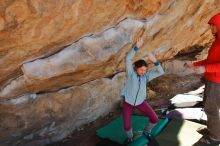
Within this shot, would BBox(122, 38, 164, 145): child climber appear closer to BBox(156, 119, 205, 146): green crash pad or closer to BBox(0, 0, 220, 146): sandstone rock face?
BBox(156, 119, 205, 146): green crash pad

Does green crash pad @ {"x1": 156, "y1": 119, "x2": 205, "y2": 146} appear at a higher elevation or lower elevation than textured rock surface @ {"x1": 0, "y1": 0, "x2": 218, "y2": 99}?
lower

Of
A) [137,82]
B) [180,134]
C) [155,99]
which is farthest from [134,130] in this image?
[155,99]

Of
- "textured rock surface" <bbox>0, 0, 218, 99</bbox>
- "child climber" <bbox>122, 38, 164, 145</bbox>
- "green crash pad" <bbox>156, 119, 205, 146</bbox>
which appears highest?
"textured rock surface" <bbox>0, 0, 218, 99</bbox>

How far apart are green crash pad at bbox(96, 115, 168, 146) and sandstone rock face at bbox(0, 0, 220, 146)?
20.4 inches

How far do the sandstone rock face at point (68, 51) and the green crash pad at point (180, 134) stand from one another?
1362mm

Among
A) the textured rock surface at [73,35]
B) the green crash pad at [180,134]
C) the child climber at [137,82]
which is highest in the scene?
the textured rock surface at [73,35]

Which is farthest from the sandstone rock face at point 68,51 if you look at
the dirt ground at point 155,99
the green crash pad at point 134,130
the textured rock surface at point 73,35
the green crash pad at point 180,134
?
the green crash pad at point 180,134

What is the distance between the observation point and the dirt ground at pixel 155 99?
249 inches

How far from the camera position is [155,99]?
7.77 metres

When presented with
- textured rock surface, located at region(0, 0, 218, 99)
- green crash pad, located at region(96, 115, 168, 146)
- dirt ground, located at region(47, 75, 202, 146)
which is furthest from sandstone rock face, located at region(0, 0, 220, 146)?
green crash pad, located at region(96, 115, 168, 146)

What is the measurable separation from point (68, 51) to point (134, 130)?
67.8 inches

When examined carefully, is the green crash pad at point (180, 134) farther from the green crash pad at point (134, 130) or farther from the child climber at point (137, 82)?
the child climber at point (137, 82)

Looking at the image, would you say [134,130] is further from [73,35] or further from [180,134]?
[73,35]

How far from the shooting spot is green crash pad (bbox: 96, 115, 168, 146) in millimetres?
5729
